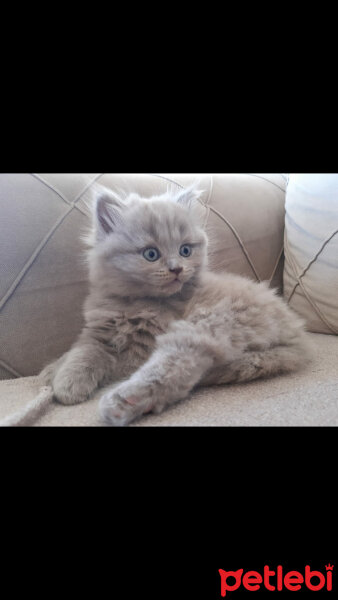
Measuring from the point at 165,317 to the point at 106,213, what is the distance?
321mm

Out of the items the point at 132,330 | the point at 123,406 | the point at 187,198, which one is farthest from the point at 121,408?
the point at 187,198

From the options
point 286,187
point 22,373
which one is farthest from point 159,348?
point 286,187

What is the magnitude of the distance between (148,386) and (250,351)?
28 centimetres

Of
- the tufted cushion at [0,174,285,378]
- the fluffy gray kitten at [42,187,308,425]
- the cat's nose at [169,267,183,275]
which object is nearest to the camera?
the fluffy gray kitten at [42,187,308,425]

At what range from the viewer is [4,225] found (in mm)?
1158

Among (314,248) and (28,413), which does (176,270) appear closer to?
(28,413)

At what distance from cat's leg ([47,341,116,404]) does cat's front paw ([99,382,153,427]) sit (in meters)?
0.15

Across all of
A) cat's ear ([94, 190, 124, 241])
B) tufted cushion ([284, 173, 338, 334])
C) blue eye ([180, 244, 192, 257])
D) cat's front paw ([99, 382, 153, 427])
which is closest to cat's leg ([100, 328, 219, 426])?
cat's front paw ([99, 382, 153, 427])

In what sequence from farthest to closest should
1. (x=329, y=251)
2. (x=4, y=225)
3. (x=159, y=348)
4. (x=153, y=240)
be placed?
(x=329, y=251) < (x=4, y=225) < (x=153, y=240) < (x=159, y=348)

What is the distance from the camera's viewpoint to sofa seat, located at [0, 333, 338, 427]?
713 millimetres

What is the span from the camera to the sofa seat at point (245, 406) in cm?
71

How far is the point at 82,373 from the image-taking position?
0.91m

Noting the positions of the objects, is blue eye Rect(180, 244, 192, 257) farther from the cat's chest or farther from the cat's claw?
the cat's claw
